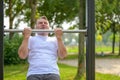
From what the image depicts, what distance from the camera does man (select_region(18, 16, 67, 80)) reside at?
4.27m

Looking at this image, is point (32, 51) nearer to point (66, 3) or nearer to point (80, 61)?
point (80, 61)

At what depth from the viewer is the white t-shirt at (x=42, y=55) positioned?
4293 mm

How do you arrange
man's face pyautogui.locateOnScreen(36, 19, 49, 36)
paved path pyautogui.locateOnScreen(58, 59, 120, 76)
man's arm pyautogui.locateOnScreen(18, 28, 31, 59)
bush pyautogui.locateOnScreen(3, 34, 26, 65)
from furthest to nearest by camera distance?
bush pyautogui.locateOnScreen(3, 34, 26, 65)
paved path pyautogui.locateOnScreen(58, 59, 120, 76)
man's face pyautogui.locateOnScreen(36, 19, 49, 36)
man's arm pyautogui.locateOnScreen(18, 28, 31, 59)

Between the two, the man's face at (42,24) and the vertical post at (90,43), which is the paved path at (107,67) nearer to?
the vertical post at (90,43)

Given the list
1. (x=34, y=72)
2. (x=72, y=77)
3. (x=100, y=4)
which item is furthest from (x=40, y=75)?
(x=72, y=77)

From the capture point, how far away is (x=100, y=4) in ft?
27.9

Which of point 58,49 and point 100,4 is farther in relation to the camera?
point 100,4

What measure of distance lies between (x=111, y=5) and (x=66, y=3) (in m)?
1.31

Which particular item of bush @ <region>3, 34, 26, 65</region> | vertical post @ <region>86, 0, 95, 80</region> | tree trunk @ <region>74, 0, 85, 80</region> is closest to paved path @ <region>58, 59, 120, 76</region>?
bush @ <region>3, 34, 26, 65</region>

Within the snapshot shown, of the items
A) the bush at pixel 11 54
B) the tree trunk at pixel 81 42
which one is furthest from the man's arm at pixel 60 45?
the bush at pixel 11 54

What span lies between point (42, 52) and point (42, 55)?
43mm

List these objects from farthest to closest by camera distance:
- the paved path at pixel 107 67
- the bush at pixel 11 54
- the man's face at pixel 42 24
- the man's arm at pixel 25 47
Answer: the bush at pixel 11 54
the paved path at pixel 107 67
the man's face at pixel 42 24
the man's arm at pixel 25 47

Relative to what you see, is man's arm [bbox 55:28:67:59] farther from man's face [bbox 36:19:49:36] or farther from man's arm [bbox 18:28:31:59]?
man's arm [bbox 18:28:31:59]

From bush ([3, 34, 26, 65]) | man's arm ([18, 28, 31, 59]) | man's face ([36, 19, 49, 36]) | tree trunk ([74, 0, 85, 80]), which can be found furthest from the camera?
bush ([3, 34, 26, 65])
